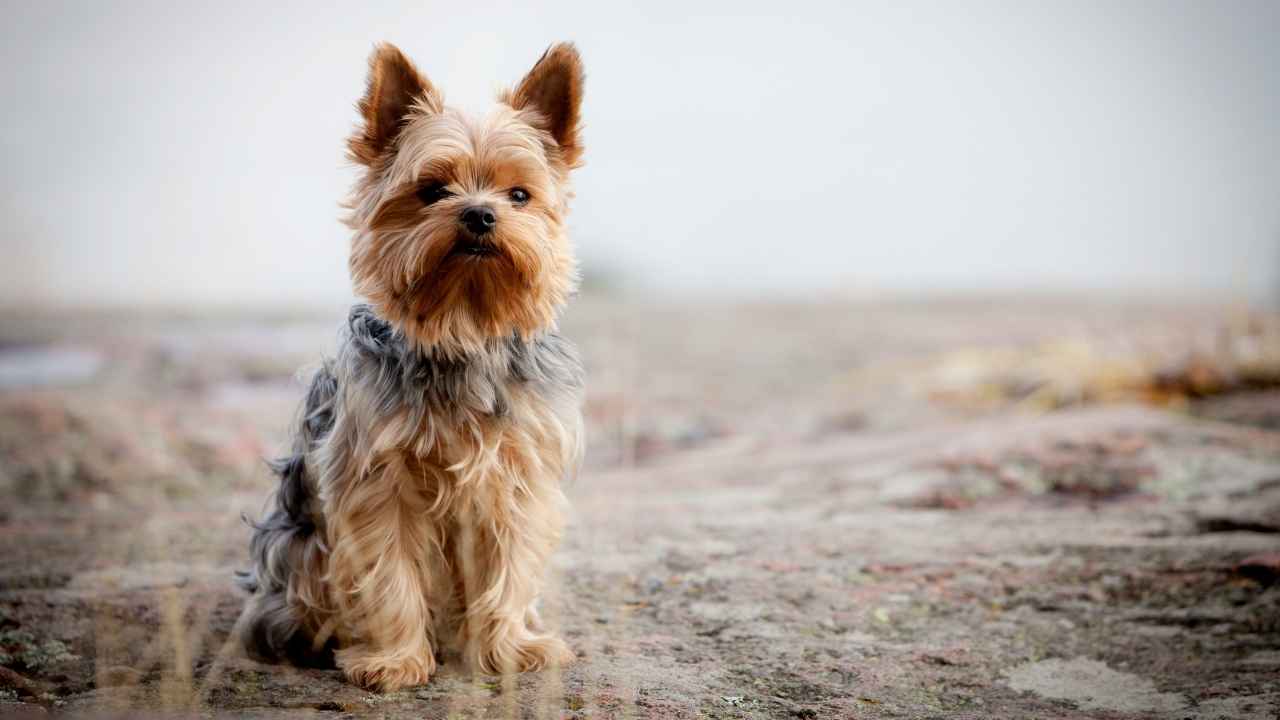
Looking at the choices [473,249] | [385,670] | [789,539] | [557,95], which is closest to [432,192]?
[473,249]

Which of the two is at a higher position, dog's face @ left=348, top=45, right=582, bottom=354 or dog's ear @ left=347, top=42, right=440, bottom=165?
dog's ear @ left=347, top=42, right=440, bottom=165

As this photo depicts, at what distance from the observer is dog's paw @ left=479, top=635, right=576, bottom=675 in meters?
4.17

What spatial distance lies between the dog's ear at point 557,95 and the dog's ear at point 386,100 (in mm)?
403

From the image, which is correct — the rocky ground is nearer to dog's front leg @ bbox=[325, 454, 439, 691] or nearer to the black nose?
dog's front leg @ bbox=[325, 454, 439, 691]

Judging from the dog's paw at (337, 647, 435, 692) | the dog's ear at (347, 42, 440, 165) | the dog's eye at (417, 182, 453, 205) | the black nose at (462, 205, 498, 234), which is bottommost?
the dog's paw at (337, 647, 435, 692)

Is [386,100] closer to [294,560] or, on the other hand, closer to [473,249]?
[473,249]

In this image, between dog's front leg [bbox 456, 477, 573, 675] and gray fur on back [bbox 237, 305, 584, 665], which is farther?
dog's front leg [bbox 456, 477, 573, 675]

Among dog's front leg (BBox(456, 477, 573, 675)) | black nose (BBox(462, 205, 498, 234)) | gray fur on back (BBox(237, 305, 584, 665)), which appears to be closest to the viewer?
black nose (BBox(462, 205, 498, 234))

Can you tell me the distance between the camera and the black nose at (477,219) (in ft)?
12.6

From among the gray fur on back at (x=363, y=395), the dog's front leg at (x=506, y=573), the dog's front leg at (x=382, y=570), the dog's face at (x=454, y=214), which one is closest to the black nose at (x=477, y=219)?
the dog's face at (x=454, y=214)

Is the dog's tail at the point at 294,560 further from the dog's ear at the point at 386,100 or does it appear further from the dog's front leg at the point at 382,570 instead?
the dog's ear at the point at 386,100

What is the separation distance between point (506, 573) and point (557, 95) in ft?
6.93

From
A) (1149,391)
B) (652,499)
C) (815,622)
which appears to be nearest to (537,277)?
(815,622)

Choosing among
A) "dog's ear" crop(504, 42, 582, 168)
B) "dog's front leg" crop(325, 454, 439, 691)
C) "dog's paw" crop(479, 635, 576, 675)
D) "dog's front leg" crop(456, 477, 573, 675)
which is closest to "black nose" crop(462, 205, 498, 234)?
"dog's ear" crop(504, 42, 582, 168)
